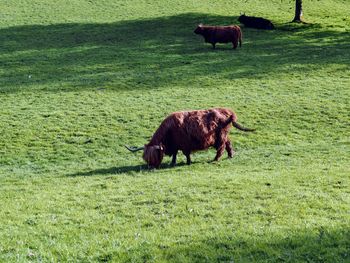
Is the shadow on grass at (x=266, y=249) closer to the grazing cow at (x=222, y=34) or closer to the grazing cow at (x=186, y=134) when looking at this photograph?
the grazing cow at (x=186, y=134)

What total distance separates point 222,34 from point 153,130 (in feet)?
52.0

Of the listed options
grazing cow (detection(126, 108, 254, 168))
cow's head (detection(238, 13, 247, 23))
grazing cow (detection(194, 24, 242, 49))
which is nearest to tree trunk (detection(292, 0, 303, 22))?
cow's head (detection(238, 13, 247, 23))

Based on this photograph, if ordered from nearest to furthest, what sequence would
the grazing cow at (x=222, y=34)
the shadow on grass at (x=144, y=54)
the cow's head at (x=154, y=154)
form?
the cow's head at (x=154, y=154)
the shadow on grass at (x=144, y=54)
the grazing cow at (x=222, y=34)

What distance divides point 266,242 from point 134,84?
19268 mm

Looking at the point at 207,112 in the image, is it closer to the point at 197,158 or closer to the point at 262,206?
the point at 197,158

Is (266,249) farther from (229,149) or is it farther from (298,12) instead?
(298,12)

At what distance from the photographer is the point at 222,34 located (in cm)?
3488

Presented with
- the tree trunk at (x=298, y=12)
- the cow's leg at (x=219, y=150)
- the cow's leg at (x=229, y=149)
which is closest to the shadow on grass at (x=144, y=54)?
the tree trunk at (x=298, y=12)

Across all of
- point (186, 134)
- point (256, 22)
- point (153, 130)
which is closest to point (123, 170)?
point (186, 134)

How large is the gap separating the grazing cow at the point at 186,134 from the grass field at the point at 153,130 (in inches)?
22.0

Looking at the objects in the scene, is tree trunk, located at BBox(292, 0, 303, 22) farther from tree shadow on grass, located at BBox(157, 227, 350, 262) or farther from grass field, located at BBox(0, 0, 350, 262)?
tree shadow on grass, located at BBox(157, 227, 350, 262)

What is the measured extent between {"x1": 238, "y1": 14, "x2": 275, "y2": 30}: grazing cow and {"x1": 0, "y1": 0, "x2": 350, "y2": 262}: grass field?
1011 millimetres

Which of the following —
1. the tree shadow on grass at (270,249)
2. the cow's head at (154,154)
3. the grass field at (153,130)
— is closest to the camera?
the tree shadow on grass at (270,249)

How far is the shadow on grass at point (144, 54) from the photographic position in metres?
28.8
